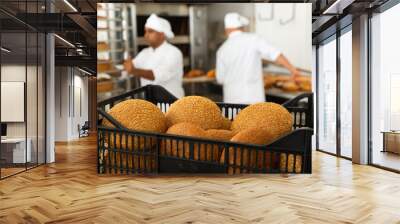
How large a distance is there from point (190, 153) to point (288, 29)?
1.69 m

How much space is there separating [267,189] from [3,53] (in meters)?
3.38

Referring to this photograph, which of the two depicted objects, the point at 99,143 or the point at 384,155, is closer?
the point at 99,143

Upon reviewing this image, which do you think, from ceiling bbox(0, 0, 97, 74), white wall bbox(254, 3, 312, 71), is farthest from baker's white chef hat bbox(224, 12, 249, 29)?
ceiling bbox(0, 0, 97, 74)

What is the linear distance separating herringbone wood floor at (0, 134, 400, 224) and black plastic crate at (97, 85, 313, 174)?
214 millimetres

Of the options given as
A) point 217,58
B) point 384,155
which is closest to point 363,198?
point 217,58

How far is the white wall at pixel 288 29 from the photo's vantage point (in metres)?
4.41

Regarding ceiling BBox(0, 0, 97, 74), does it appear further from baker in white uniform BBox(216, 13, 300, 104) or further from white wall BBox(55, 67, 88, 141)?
white wall BBox(55, 67, 88, 141)

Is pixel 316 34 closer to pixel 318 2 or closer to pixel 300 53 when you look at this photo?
pixel 318 2

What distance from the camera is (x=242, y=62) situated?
14.7ft

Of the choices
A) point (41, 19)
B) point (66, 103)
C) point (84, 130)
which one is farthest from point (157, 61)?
point (84, 130)

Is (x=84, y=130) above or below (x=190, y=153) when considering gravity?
below

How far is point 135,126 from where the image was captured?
13.3 feet

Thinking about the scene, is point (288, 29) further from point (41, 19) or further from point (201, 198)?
point (41, 19)

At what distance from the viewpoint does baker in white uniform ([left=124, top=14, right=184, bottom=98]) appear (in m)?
4.42
